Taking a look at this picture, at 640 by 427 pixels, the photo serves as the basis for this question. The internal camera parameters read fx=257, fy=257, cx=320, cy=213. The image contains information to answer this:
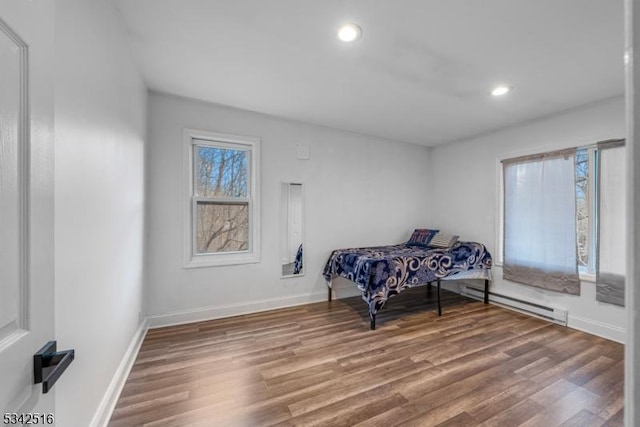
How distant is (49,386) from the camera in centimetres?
62

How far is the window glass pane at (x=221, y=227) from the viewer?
3057 mm

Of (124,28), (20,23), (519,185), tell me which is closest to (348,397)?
(20,23)

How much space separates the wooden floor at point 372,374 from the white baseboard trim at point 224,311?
103 mm

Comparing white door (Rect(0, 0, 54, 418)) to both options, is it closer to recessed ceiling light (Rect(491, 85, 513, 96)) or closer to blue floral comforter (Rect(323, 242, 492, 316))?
blue floral comforter (Rect(323, 242, 492, 316))

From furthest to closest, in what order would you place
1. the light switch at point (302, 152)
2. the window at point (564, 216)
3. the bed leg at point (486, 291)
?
the bed leg at point (486, 291)
the light switch at point (302, 152)
the window at point (564, 216)

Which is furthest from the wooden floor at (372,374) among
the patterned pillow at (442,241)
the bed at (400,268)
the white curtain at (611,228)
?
the patterned pillow at (442,241)

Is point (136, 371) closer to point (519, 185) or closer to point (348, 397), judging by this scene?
point (348, 397)

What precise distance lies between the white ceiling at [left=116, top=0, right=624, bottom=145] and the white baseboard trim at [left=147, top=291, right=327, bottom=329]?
7.83ft

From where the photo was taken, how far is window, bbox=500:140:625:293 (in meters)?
2.61

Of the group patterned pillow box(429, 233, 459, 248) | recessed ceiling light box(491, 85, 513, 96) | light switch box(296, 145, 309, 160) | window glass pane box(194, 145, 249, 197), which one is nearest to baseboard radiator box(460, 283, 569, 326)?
patterned pillow box(429, 233, 459, 248)

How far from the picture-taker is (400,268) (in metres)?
2.95

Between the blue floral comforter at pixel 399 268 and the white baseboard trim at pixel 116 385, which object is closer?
the white baseboard trim at pixel 116 385

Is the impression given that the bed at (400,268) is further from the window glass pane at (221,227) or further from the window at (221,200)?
the window glass pane at (221,227)

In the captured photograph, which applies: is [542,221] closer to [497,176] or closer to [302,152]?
[497,176]
